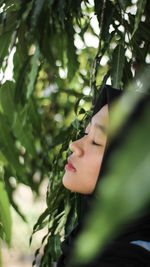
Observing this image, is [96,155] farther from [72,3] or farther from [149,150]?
[149,150]

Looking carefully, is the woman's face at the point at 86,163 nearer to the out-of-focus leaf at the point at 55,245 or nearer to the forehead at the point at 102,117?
the forehead at the point at 102,117

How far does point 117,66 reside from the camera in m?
0.76

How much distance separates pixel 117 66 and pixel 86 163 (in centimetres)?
19

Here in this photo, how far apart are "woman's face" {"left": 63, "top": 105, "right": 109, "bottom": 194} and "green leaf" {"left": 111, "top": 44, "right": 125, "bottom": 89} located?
0.34 ft

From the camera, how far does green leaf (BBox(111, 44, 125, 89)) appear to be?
751mm

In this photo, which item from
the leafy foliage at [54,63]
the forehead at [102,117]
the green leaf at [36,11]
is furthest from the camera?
the forehead at [102,117]

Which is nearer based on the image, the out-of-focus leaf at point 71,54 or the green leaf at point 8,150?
the green leaf at point 8,150

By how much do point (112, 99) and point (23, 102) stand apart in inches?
7.0

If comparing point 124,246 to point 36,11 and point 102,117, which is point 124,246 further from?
point 36,11

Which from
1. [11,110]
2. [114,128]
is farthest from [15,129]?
[114,128]

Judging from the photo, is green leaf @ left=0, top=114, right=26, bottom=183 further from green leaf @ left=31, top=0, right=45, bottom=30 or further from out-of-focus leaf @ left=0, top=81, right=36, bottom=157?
green leaf @ left=31, top=0, right=45, bottom=30

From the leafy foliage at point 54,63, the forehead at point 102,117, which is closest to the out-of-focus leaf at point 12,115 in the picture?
the leafy foliage at point 54,63

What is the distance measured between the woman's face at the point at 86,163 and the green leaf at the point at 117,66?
0.10 meters

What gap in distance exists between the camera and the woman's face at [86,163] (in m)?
0.70
